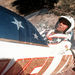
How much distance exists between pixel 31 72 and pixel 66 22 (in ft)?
4.85

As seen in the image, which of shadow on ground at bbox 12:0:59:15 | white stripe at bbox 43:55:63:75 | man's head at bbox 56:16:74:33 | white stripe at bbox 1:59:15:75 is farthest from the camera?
shadow on ground at bbox 12:0:59:15

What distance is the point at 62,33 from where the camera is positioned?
134 inches

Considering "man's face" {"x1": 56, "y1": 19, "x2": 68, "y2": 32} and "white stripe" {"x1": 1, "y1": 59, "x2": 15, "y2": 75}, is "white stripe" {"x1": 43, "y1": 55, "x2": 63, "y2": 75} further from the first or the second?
"white stripe" {"x1": 1, "y1": 59, "x2": 15, "y2": 75}

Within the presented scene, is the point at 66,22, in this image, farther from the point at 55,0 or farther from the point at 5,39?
the point at 55,0

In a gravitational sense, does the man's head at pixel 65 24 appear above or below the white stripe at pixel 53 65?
above

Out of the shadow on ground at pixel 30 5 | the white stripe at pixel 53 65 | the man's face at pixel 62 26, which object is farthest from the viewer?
the shadow on ground at pixel 30 5

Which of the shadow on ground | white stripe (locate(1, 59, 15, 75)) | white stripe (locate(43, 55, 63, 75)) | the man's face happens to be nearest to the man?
the man's face

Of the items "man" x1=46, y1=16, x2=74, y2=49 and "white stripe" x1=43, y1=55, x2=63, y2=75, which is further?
"man" x1=46, y1=16, x2=74, y2=49

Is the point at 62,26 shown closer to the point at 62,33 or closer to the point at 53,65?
the point at 62,33

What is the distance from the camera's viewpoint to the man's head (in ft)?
11.0

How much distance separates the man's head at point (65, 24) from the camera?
3.34 m

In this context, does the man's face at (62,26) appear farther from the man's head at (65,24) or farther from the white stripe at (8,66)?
the white stripe at (8,66)

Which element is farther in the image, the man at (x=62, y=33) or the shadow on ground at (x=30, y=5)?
the shadow on ground at (x=30, y=5)

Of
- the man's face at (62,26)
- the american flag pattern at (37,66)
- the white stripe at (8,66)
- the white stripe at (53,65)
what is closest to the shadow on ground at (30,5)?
the man's face at (62,26)
